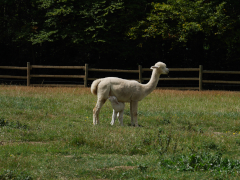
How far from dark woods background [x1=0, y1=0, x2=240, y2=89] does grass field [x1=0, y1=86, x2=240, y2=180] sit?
27.4ft

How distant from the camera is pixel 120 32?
21766mm

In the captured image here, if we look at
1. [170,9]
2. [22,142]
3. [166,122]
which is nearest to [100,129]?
[22,142]

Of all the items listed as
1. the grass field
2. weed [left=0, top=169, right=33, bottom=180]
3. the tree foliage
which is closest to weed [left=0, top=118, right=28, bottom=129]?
the grass field

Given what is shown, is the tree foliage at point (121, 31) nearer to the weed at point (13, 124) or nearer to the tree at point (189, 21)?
the tree at point (189, 21)

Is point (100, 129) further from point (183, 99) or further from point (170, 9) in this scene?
point (170, 9)

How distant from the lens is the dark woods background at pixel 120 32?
790 inches

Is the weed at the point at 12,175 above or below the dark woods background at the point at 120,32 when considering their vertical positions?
below

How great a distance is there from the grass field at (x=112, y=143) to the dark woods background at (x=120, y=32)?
8.34 m

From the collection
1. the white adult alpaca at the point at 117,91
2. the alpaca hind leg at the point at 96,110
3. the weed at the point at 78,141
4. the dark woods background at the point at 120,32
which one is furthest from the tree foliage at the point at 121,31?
the weed at the point at 78,141

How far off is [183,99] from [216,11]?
8.36 metres

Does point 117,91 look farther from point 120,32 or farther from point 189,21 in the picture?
point 120,32

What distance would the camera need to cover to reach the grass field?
538 centimetres

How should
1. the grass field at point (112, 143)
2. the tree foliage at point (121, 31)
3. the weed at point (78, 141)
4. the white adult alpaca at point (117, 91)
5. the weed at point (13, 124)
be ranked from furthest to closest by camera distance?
the tree foliage at point (121, 31), the white adult alpaca at point (117, 91), the weed at point (13, 124), the weed at point (78, 141), the grass field at point (112, 143)

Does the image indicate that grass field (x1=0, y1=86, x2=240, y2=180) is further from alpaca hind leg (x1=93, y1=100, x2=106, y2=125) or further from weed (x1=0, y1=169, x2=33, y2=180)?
alpaca hind leg (x1=93, y1=100, x2=106, y2=125)
